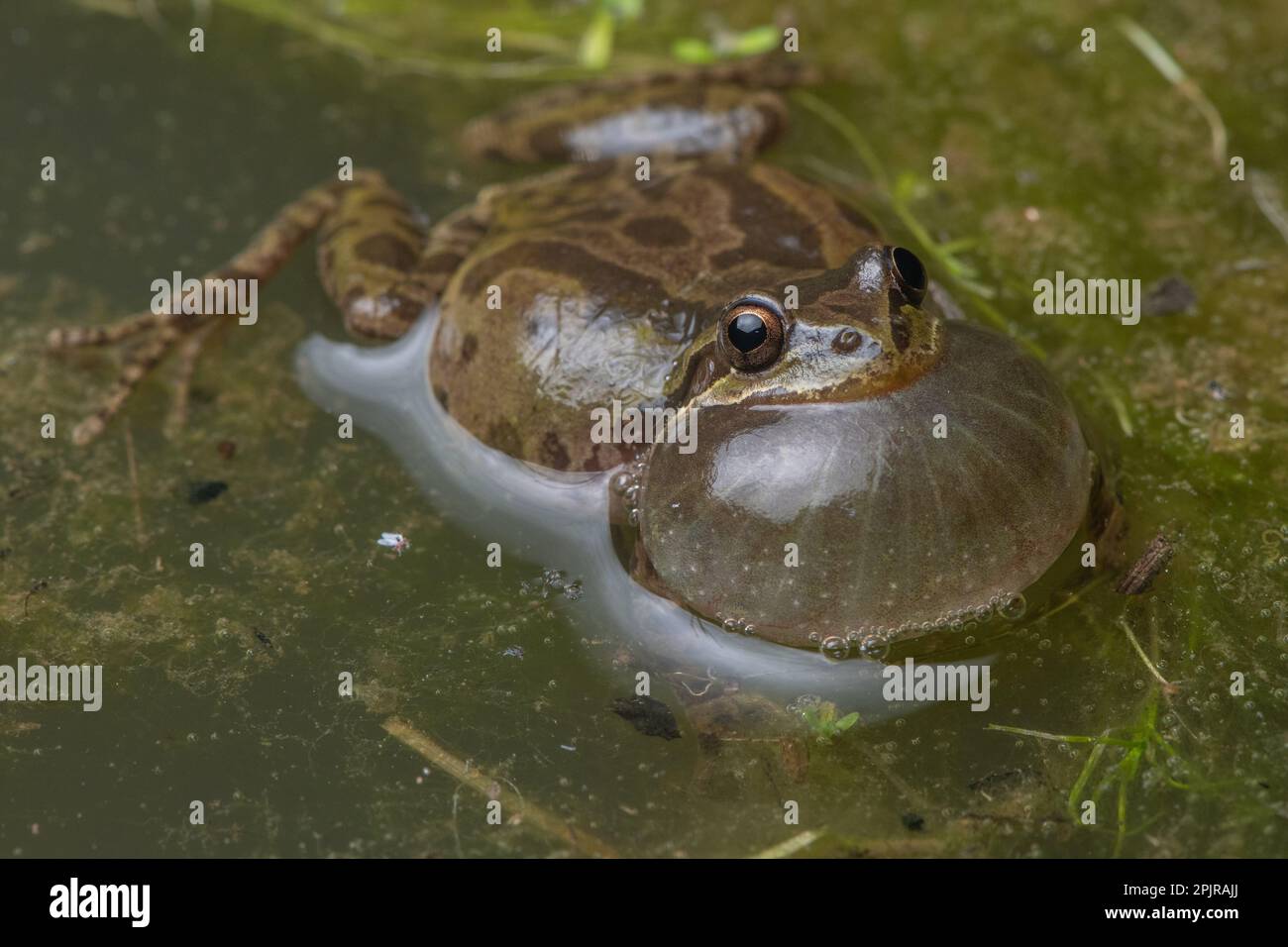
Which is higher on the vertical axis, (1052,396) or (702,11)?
(702,11)

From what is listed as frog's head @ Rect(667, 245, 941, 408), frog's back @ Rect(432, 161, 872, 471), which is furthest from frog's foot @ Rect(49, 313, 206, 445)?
frog's head @ Rect(667, 245, 941, 408)

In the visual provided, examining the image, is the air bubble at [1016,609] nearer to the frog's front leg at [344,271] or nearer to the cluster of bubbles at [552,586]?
the cluster of bubbles at [552,586]

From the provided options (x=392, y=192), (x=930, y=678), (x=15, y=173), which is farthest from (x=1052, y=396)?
(x=15, y=173)

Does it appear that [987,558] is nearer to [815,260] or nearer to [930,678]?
[930,678]

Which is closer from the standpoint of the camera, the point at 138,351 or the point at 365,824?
the point at 365,824

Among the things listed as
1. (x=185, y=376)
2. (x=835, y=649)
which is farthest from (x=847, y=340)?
(x=185, y=376)

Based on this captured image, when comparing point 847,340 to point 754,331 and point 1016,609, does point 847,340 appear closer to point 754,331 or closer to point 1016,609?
point 754,331

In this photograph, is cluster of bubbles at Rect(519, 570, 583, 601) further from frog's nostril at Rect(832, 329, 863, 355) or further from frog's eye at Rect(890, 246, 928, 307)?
frog's eye at Rect(890, 246, 928, 307)
